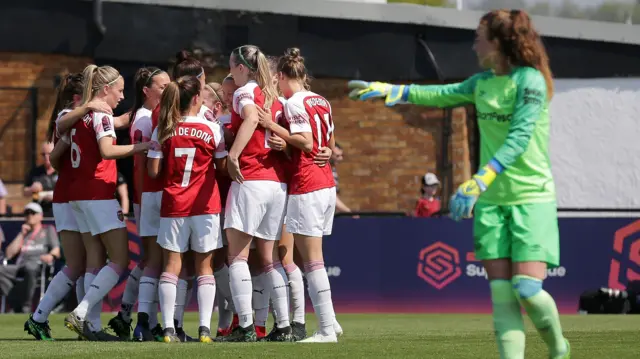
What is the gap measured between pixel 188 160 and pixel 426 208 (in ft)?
26.5

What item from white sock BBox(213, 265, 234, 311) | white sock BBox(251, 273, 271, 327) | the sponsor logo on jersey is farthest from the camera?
white sock BBox(213, 265, 234, 311)

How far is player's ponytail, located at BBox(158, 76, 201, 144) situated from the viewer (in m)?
9.12

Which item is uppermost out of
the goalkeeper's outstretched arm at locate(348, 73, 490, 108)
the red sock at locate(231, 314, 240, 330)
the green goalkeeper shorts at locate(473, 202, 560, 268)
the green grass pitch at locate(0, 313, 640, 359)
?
the goalkeeper's outstretched arm at locate(348, 73, 490, 108)

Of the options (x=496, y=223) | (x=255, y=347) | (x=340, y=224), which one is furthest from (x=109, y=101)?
(x=340, y=224)

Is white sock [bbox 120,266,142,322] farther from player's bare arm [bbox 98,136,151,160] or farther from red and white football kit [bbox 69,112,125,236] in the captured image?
player's bare arm [bbox 98,136,151,160]

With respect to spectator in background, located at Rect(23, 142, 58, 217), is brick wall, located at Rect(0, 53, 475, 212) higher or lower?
higher

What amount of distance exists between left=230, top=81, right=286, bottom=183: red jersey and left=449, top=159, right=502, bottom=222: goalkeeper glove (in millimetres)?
3086

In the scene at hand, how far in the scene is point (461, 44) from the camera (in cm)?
1916

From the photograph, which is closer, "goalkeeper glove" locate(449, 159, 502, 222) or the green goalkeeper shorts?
"goalkeeper glove" locate(449, 159, 502, 222)

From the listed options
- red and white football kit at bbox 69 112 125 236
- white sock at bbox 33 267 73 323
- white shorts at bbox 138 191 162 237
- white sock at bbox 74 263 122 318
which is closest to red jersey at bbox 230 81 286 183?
white shorts at bbox 138 191 162 237

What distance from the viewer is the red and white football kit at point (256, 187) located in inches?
351

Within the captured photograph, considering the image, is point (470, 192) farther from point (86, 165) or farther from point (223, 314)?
point (223, 314)

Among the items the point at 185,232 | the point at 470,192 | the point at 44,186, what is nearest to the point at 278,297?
the point at 185,232

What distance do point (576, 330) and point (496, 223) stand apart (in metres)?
5.01
